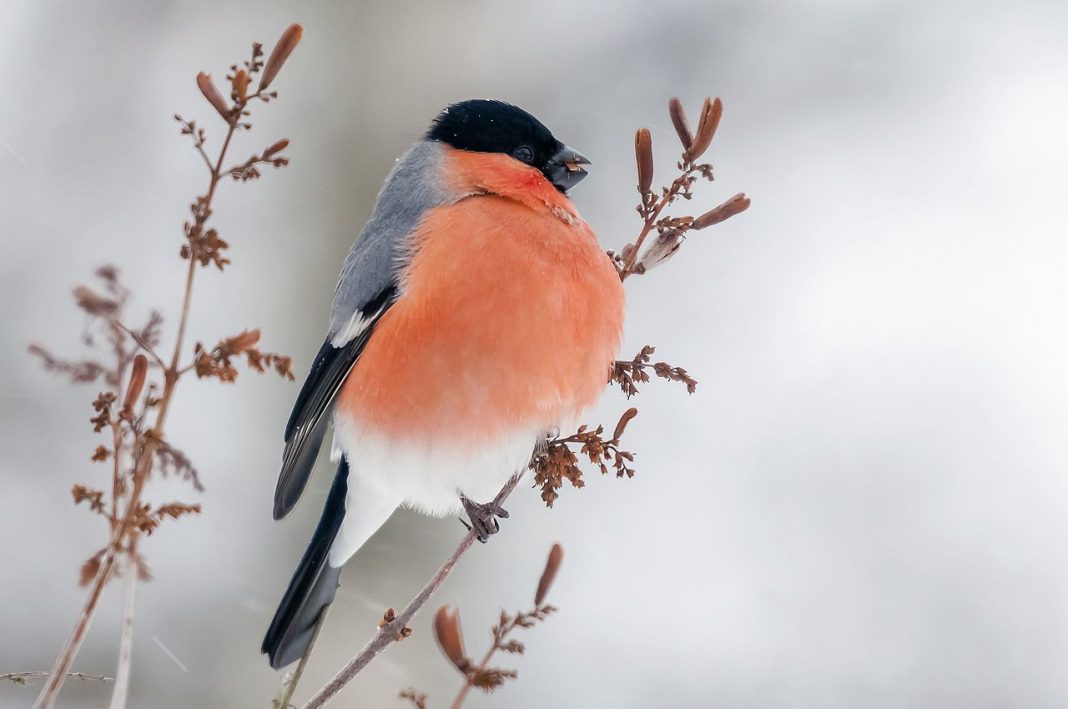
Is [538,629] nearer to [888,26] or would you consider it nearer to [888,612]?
[888,612]

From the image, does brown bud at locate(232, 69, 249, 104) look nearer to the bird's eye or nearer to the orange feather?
the orange feather

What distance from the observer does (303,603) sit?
220 centimetres

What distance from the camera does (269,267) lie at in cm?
516

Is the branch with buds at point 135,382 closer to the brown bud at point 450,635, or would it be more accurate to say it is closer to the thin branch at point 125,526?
the thin branch at point 125,526

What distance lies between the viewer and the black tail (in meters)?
2.17

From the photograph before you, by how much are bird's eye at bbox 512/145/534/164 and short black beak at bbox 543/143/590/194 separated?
50 mm

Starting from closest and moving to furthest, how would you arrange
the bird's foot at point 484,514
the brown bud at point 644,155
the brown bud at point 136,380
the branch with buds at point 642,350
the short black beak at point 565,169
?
1. the brown bud at point 136,380
2. the branch with buds at point 642,350
3. the brown bud at point 644,155
4. the bird's foot at point 484,514
5. the short black beak at point 565,169

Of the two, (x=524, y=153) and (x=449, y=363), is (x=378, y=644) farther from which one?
(x=524, y=153)

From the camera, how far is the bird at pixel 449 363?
7.20 ft

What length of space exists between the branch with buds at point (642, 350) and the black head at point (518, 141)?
2.17ft

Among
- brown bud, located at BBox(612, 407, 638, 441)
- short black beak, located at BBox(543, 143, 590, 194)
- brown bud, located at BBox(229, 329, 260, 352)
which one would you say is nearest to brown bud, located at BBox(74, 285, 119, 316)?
brown bud, located at BBox(229, 329, 260, 352)

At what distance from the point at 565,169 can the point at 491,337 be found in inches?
24.1

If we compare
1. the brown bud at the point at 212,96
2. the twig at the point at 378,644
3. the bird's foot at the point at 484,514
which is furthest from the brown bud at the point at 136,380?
the bird's foot at the point at 484,514

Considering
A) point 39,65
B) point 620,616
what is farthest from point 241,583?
point 39,65
